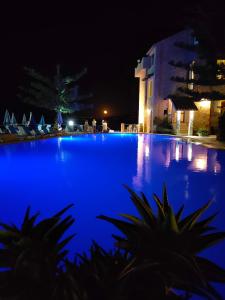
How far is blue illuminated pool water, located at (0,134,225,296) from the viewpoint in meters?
4.95

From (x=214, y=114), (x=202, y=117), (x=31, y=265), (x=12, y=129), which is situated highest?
(x=214, y=114)

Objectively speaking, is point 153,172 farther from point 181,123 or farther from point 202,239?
point 181,123

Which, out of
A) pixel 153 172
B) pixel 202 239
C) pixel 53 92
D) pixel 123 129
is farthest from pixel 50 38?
pixel 202 239

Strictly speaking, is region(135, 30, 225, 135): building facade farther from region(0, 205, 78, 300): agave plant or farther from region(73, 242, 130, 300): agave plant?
region(0, 205, 78, 300): agave plant

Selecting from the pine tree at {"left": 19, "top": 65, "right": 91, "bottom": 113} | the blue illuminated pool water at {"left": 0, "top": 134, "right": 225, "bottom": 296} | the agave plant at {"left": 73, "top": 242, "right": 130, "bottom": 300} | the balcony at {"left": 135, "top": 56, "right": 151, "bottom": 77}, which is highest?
the balcony at {"left": 135, "top": 56, "right": 151, "bottom": 77}

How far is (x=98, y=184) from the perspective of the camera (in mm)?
7516

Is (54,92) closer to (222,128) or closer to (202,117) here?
(202,117)

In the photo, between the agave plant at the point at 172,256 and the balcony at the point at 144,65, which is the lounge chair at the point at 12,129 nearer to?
the balcony at the point at 144,65

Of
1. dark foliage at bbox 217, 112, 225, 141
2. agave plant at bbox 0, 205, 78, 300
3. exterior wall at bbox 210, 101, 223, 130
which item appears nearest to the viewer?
agave plant at bbox 0, 205, 78, 300

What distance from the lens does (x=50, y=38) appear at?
3312 centimetres

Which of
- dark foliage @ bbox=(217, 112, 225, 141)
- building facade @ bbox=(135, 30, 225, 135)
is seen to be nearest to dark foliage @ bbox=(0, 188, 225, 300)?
dark foliage @ bbox=(217, 112, 225, 141)

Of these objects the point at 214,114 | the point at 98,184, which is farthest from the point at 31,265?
the point at 214,114

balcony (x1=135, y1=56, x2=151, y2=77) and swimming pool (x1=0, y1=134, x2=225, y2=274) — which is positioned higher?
balcony (x1=135, y1=56, x2=151, y2=77)

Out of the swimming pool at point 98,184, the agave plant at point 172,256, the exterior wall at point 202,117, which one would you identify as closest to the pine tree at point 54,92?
the exterior wall at point 202,117
